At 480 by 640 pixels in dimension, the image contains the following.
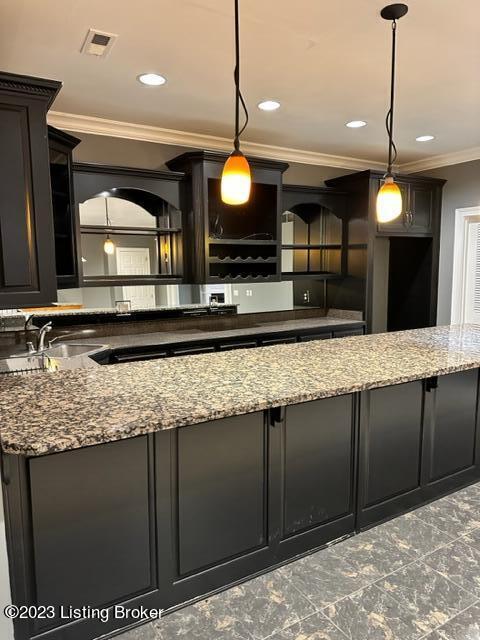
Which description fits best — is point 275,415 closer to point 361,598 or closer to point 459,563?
point 361,598

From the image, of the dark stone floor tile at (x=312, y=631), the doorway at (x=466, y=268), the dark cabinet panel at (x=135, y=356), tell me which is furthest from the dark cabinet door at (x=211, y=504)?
the doorway at (x=466, y=268)

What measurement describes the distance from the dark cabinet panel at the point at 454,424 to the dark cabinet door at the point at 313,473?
0.72 meters

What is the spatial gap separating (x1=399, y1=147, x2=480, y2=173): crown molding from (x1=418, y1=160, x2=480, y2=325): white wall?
0.05 m

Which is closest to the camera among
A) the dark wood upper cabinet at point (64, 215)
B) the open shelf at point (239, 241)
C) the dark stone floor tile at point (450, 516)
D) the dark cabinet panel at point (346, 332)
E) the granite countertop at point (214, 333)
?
the dark stone floor tile at point (450, 516)

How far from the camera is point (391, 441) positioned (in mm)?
2465

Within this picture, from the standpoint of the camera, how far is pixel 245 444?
1.99m

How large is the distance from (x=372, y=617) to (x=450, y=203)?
4.63 m

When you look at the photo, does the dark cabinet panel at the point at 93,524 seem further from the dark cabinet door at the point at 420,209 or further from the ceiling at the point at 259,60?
the dark cabinet door at the point at 420,209

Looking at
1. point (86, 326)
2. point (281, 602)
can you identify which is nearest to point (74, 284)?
point (86, 326)

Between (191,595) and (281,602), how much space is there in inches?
15.6

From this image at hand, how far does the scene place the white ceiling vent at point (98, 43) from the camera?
7.56ft

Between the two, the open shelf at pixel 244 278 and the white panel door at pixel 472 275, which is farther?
the white panel door at pixel 472 275

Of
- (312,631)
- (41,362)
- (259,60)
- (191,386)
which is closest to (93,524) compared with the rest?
(191,386)

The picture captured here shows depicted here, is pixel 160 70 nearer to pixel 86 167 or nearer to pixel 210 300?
pixel 86 167
